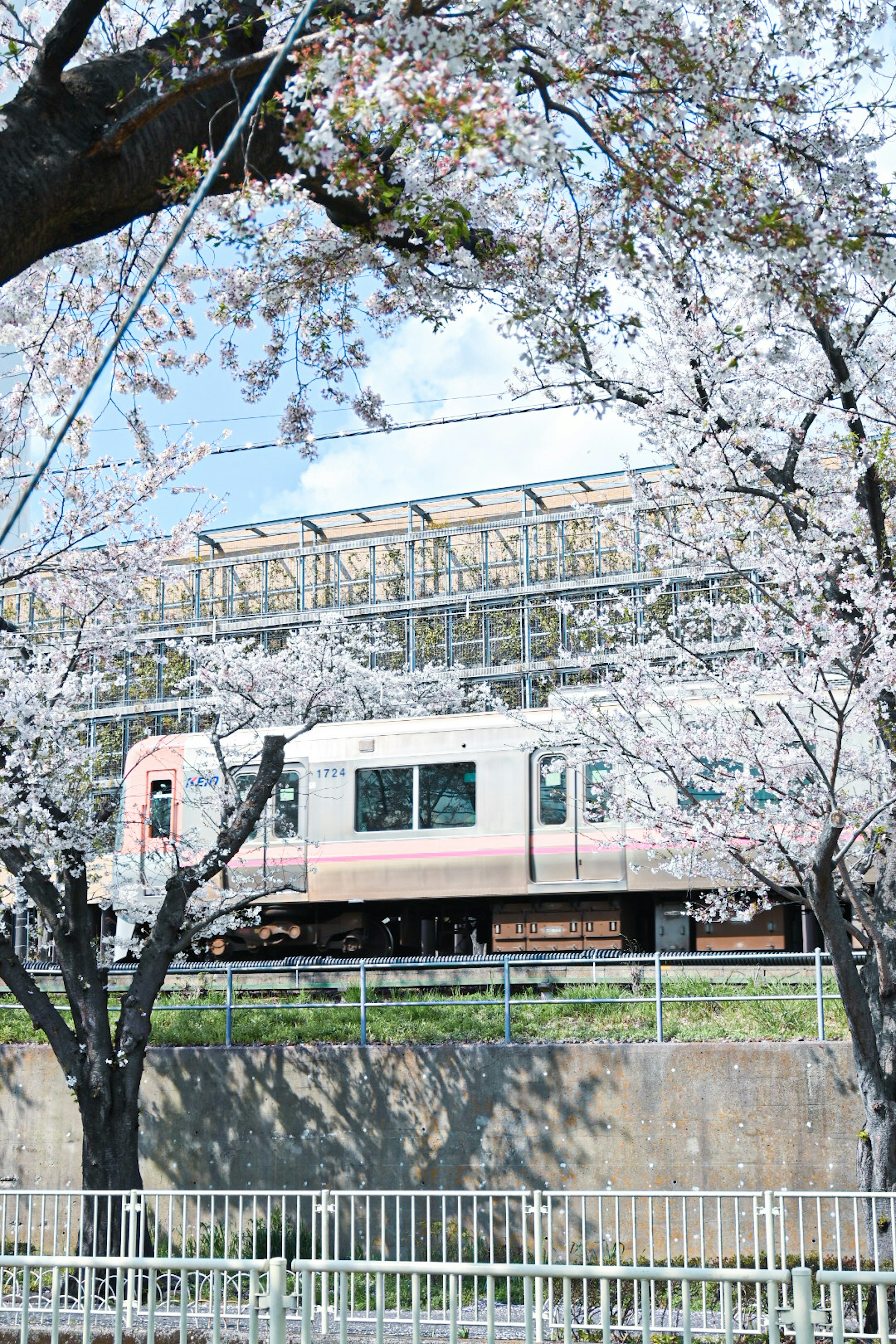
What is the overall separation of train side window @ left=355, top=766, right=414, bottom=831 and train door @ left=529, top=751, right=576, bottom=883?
1855 millimetres

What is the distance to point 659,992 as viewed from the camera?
15.1m

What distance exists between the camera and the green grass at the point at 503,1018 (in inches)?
599

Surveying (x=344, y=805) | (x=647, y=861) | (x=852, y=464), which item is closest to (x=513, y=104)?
(x=852, y=464)

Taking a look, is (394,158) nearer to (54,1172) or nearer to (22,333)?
(22,333)

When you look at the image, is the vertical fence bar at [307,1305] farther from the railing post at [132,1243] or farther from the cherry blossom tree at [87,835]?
the cherry blossom tree at [87,835]

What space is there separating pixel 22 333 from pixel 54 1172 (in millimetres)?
11437

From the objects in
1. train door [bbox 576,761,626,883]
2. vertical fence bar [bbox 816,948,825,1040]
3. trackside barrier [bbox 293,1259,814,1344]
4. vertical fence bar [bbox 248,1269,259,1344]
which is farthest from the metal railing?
vertical fence bar [bbox 248,1269,259,1344]

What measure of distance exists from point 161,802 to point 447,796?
16.7 feet

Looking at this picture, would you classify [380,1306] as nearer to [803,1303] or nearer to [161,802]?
[803,1303]

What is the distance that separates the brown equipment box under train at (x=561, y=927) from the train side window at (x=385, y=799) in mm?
1878

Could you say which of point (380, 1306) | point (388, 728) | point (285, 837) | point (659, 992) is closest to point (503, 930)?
point (388, 728)

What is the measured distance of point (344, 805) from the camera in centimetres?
2045

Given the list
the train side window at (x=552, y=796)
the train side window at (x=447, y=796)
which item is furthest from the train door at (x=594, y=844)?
the train side window at (x=447, y=796)

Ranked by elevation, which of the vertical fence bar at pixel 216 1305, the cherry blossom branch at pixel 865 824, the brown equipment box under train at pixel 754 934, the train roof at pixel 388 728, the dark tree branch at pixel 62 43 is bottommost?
the vertical fence bar at pixel 216 1305
